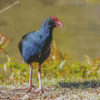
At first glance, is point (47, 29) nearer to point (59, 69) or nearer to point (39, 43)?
point (39, 43)

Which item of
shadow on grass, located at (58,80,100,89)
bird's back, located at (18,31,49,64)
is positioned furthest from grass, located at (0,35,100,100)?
bird's back, located at (18,31,49,64)

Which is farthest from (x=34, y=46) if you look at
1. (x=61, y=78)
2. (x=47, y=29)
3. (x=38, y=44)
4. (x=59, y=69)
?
(x=59, y=69)

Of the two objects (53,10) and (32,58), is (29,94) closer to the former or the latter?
(32,58)

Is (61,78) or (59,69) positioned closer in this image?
(61,78)

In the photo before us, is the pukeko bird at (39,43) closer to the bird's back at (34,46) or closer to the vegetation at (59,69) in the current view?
the bird's back at (34,46)

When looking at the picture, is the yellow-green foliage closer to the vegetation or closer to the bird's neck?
the vegetation

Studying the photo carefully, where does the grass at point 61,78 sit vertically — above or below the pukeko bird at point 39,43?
below

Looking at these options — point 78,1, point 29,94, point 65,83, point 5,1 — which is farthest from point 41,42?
point 78,1

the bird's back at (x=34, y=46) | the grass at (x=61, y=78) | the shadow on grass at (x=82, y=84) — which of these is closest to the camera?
the bird's back at (x=34, y=46)

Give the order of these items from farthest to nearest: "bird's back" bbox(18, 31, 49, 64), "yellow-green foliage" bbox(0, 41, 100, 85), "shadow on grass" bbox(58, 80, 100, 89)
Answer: "yellow-green foliage" bbox(0, 41, 100, 85) → "shadow on grass" bbox(58, 80, 100, 89) → "bird's back" bbox(18, 31, 49, 64)

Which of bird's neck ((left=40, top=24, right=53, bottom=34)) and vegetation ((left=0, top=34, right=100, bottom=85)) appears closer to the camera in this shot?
bird's neck ((left=40, top=24, right=53, bottom=34))

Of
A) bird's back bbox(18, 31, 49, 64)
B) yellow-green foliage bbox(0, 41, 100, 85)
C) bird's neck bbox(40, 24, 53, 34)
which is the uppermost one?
bird's neck bbox(40, 24, 53, 34)

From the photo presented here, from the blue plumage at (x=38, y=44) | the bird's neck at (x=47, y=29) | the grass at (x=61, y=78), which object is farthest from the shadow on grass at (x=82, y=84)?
the bird's neck at (x=47, y=29)

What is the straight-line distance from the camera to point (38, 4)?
17.5ft
